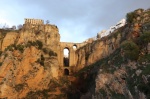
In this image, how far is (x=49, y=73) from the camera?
190 feet

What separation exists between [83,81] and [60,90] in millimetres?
7917

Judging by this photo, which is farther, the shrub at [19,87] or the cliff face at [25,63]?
the cliff face at [25,63]

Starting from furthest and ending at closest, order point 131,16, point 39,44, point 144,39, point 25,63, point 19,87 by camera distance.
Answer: point 39,44 < point 25,63 < point 19,87 < point 131,16 < point 144,39

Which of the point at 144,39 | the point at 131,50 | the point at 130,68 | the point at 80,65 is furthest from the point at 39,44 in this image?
the point at 130,68

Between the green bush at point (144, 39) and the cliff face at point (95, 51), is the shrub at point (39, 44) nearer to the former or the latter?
the cliff face at point (95, 51)

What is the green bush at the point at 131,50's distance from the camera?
3894 cm

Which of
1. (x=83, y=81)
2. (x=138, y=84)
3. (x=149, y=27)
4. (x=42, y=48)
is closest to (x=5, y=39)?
(x=42, y=48)

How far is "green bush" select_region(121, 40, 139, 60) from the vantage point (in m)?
38.9

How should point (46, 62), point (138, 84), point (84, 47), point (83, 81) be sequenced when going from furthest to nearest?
1. point (84, 47)
2. point (83, 81)
3. point (46, 62)
4. point (138, 84)

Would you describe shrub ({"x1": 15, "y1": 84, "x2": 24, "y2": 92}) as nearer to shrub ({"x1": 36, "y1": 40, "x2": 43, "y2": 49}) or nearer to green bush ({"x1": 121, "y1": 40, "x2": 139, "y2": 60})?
shrub ({"x1": 36, "y1": 40, "x2": 43, "y2": 49})

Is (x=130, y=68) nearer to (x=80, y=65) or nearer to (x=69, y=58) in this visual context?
(x=80, y=65)

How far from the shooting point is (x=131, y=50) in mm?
39781

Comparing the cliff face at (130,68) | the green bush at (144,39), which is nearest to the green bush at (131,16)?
the cliff face at (130,68)

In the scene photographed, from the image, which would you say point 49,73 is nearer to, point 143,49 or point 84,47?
point 84,47
